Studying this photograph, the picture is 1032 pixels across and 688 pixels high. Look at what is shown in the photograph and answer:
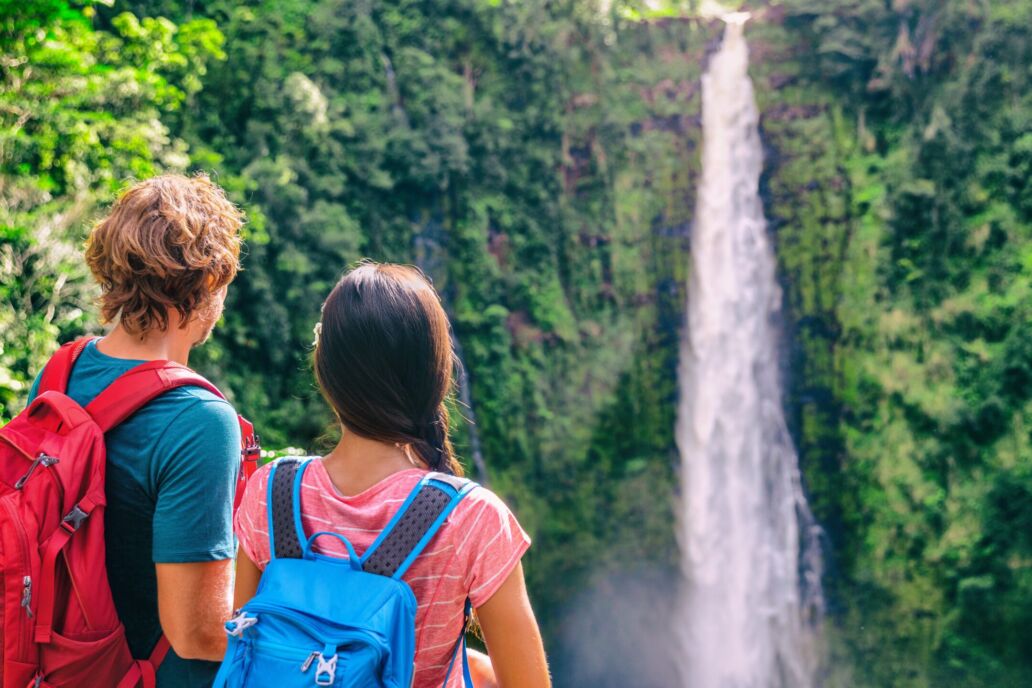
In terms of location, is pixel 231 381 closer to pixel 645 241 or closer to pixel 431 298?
pixel 645 241

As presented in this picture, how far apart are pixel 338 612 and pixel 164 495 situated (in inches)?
19.1

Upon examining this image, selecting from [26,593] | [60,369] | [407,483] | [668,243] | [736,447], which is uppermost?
[60,369]

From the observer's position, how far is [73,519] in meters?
1.51

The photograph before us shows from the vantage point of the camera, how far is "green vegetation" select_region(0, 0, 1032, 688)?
10.7 meters

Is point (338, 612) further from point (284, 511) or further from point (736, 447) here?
point (736, 447)

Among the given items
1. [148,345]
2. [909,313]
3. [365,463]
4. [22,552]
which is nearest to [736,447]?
[909,313]

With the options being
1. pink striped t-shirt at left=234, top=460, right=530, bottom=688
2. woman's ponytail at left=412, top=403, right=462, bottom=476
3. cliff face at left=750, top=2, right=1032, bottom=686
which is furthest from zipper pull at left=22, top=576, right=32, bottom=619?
cliff face at left=750, top=2, right=1032, bottom=686

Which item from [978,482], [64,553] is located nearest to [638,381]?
[978,482]

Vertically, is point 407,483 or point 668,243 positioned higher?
point 407,483

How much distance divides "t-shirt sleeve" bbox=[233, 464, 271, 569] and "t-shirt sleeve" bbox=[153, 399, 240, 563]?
0.38 ft

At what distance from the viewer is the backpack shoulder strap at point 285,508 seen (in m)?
1.37

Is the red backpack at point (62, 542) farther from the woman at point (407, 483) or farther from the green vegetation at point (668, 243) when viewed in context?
the green vegetation at point (668, 243)

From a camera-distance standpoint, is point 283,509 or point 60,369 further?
point 60,369

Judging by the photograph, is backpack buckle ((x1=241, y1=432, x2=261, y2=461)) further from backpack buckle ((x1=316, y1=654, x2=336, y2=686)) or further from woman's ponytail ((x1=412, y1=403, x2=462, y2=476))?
backpack buckle ((x1=316, y1=654, x2=336, y2=686))
